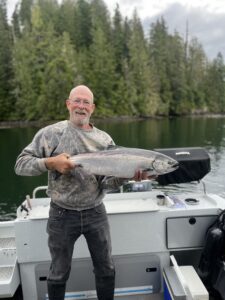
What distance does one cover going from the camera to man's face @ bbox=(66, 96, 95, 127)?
2.82 metres

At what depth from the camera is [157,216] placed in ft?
11.2

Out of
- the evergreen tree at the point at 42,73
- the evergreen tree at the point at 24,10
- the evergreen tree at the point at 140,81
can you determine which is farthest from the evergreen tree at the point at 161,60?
the evergreen tree at the point at 24,10

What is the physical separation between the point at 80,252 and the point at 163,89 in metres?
60.8

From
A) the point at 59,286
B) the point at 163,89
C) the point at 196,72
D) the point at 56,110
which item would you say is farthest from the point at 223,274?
the point at 196,72

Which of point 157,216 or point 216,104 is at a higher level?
point 157,216

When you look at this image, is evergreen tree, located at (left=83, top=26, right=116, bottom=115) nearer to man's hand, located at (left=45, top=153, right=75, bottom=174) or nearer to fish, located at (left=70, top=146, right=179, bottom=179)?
fish, located at (left=70, top=146, right=179, bottom=179)

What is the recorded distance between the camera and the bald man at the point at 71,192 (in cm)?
279

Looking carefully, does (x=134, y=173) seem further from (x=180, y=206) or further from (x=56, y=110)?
(x=56, y=110)

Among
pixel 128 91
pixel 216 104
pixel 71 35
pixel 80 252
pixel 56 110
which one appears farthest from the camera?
pixel 216 104

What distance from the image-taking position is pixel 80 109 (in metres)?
2.82

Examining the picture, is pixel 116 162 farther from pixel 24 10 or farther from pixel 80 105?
pixel 24 10

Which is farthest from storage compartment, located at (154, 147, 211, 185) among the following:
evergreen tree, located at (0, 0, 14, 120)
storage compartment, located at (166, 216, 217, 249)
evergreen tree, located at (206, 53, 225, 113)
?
evergreen tree, located at (206, 53, 225, 113)

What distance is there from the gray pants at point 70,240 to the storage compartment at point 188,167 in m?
1.20

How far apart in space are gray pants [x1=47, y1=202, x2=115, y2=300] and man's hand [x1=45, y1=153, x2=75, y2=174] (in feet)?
1.35
